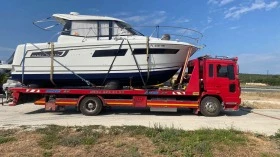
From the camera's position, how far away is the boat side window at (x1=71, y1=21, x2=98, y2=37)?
568 inches

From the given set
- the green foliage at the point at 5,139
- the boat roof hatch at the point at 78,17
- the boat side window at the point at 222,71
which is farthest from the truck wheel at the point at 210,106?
the green foliage at the point at 5,139

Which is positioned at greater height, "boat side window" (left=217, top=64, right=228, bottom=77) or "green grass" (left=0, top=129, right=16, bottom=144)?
"boat side window" (left=217, top=64, right=228, bottom=77)

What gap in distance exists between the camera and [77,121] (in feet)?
40.0

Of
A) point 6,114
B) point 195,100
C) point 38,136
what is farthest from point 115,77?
point 38,136

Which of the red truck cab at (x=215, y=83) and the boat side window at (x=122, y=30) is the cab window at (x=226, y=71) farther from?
the boat side window at (x=122, y=30)

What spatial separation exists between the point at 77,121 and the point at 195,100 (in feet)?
16.2

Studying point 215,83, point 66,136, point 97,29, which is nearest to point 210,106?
point 215,83

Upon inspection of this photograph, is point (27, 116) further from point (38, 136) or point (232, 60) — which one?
point (232, 60)

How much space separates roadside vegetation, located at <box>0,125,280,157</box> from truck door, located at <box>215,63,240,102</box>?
4.47 metres

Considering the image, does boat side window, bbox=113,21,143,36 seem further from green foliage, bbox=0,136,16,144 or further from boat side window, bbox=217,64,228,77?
green foliage, bbox=0,136,16,144

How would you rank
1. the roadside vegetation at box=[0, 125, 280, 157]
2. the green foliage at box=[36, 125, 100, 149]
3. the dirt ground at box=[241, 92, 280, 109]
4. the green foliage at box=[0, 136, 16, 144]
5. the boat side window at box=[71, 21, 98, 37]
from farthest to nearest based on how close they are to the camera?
the dirt ground at box=[241, 92, 280, 109] < the boat side window at box=[71, 21, 98, 37] < the green foliage at box=[0, 136, 16, 144] < the green foliage at box=[36, 125, 100, 149] < the roadside vegetation at box=[0, 125, 280, 157]

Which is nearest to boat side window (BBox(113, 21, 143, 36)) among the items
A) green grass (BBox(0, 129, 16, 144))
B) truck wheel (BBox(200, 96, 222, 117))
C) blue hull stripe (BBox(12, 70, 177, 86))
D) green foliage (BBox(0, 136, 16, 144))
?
blue hull stripe (BBox(12, 70, 177, 86))

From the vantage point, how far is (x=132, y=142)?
8.57 m

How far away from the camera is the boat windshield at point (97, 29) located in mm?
14438
